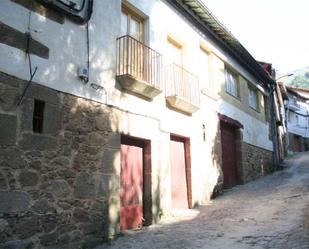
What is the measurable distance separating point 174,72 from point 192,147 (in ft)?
6.82

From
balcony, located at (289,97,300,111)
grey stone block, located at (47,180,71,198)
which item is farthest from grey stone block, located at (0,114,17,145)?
balcony, located at (289,97,300,111)

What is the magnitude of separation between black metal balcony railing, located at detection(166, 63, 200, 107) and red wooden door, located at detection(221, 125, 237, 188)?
282cm

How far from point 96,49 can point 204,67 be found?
5.44m

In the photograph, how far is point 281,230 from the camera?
6168mm

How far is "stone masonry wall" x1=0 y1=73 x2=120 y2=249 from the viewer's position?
16.4 feet

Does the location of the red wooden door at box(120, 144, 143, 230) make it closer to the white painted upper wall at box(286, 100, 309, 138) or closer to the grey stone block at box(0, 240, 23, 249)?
the grey stone block at box(0, 240, 23, 249)

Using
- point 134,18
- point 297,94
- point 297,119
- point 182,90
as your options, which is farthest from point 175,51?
point 297,119

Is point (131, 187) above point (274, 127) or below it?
below

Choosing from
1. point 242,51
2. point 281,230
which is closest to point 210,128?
point 242,51

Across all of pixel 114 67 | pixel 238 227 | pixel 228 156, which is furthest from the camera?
pixel 228 156

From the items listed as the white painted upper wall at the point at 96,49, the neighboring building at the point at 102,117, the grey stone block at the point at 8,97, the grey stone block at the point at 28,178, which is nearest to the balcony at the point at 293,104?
the neighboring building at the point at 102,117

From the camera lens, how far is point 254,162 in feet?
47.4

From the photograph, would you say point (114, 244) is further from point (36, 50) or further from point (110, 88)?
point (36, 50)

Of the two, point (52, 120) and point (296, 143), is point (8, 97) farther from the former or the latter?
point (296, 143)
